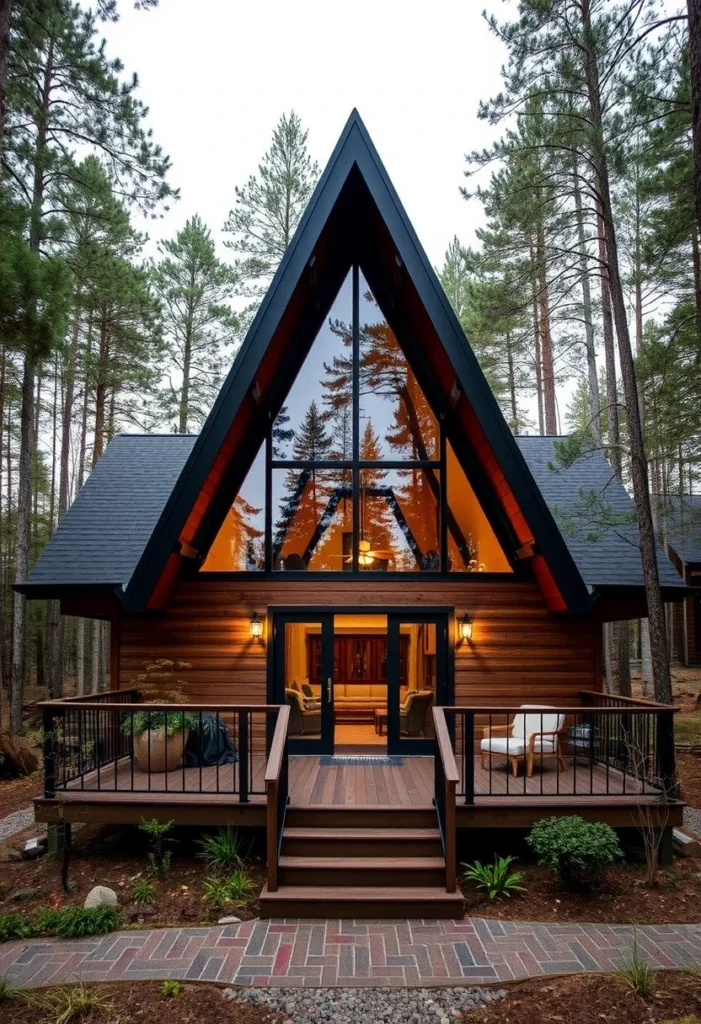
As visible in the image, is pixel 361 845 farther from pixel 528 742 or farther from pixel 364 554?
pixel 364 554

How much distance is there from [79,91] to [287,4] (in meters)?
3.31

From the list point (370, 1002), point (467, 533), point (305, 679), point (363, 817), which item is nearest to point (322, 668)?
point (305, 679)

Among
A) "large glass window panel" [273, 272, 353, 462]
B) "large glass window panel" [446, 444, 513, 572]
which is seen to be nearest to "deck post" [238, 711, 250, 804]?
"large glass window panel" [446, 444, 513, 572]

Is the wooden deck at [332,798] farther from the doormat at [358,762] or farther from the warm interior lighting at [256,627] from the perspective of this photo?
the warm interior lighting at [256,627]

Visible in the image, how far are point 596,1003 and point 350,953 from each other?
5.16ft

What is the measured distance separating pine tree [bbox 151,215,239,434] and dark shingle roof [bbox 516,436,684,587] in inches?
444

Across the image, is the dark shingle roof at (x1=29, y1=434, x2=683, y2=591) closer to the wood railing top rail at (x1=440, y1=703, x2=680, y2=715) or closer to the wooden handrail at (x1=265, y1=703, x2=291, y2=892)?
the wood railing top rail at (x1=440, y1=703, x2=680, y2=715)

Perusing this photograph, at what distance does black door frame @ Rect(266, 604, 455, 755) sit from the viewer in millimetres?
8070

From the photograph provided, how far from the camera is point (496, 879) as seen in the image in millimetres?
5266

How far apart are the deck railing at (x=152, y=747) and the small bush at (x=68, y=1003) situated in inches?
74.2

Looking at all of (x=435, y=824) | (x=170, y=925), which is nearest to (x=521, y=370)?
(x=435, y=824)

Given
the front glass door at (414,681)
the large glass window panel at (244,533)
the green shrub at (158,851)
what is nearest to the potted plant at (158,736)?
→ the green shrub at (158,851)

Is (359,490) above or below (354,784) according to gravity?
above

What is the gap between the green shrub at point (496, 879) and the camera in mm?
5234
